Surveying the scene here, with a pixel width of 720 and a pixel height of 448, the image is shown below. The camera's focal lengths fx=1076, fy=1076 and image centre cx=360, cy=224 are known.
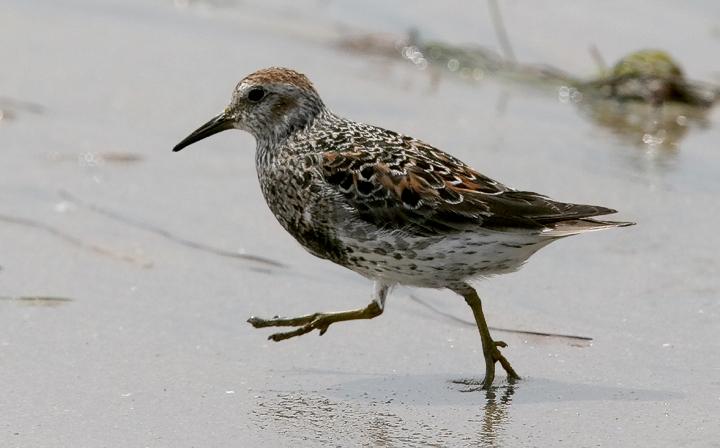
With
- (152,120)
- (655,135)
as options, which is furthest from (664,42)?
(152,120)

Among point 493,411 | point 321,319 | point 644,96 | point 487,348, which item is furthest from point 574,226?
point 644,96

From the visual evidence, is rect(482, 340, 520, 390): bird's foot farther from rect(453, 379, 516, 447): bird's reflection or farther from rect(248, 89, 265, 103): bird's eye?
rect(248, 89, 265, 103): bird's eye

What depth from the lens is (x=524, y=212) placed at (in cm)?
489

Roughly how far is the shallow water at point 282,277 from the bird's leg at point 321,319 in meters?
0.12

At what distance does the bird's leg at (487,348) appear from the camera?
189 inches

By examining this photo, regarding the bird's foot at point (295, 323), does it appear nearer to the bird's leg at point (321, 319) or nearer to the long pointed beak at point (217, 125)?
the bird's leg at point (321, 319)

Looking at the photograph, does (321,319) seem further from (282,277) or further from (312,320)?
(282,277)

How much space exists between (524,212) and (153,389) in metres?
1.82

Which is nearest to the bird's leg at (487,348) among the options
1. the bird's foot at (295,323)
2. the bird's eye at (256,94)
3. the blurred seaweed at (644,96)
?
the bird's foot at (295,323)

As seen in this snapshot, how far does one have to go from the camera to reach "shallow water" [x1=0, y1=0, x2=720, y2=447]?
4.39 meters

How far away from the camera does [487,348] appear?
16.0ft

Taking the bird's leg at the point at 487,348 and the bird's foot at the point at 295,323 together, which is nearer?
the bird's leg at the point at 487,348

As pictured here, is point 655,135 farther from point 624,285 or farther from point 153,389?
point 153,389

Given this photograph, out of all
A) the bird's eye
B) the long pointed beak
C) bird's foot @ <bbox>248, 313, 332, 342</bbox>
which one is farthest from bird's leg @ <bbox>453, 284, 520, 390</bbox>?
the long pointed beak
